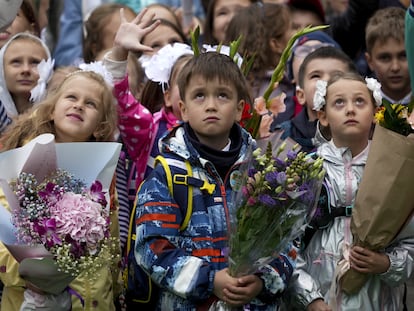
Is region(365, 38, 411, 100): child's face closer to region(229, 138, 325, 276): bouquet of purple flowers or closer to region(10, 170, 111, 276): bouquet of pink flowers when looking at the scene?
region(229, 138, 325, 276): bouquet of purple flowers

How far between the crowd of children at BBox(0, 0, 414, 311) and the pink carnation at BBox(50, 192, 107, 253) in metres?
0.26

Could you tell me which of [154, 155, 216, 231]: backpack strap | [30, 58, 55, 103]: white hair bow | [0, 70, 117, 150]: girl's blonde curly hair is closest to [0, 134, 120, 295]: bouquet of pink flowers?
[154, 155, 216, 231]: backpack strap

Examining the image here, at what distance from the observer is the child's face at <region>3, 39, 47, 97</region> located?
23.0 feet

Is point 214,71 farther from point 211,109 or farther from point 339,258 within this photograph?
point 339,258

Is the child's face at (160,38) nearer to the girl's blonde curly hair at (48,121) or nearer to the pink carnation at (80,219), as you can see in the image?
the girl's blonde curly hair at (48,121)

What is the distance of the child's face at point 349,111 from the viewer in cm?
604

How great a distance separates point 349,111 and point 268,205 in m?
1.19

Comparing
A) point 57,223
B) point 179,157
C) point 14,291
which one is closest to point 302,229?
point 179,157

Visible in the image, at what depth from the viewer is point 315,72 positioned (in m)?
7.24

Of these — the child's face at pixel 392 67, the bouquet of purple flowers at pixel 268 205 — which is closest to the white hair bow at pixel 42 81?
the bouquet of purple flowers at pixel 268 205

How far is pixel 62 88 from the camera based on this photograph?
20.2ft

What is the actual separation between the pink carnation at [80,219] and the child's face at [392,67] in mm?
3016

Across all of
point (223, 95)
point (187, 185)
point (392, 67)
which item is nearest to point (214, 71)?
point (223, 95)

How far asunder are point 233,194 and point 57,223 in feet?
2.90
